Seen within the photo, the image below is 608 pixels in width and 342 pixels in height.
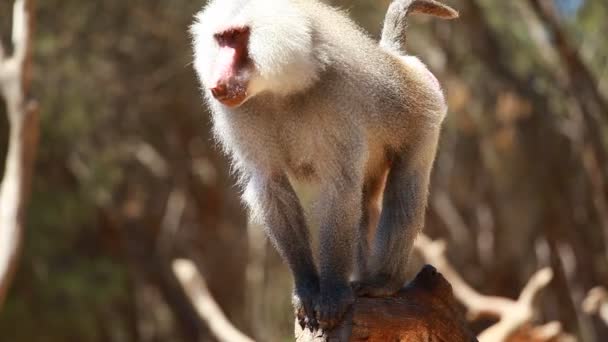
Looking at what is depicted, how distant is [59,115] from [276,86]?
5.75 metres

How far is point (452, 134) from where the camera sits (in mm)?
10000

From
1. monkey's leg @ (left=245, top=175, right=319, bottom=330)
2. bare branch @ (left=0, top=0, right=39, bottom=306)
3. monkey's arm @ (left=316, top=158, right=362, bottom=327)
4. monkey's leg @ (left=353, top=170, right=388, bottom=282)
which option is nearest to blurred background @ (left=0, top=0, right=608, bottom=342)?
bare branch @ (left=0, top=0, right=39, bottom=306)

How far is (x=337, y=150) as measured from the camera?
332 centimetres

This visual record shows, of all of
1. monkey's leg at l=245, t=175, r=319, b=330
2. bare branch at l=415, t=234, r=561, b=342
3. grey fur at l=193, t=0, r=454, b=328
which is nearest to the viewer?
grey fur at l=193, t=0, r=454, b=328

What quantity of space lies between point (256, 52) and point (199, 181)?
7334 millimetres

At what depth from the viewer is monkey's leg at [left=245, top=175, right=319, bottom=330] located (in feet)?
11.6

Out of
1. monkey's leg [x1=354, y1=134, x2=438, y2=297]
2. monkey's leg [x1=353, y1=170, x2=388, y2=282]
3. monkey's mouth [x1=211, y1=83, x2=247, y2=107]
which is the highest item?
monkey's mouth [x1=211, y1=83, x2=247, y2=107]

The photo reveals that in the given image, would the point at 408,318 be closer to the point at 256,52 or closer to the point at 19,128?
the point at 256,52

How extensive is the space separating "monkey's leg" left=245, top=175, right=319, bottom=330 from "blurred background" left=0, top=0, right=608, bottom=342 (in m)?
4.72

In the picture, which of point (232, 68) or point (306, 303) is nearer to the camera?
point (232, 68)

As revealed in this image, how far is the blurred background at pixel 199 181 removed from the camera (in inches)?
330

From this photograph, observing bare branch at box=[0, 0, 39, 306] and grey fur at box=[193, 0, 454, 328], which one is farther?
bare branch at box=[0, 0, 39, 306]

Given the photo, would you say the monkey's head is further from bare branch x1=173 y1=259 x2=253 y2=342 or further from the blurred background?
the blurred background

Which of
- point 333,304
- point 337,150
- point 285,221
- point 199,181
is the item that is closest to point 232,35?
point 337,150
